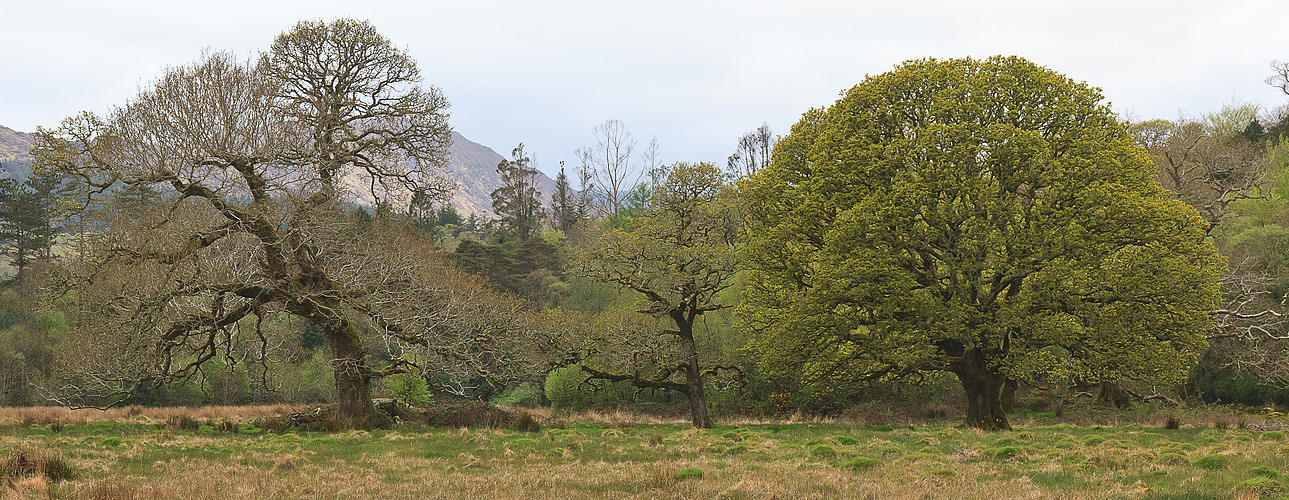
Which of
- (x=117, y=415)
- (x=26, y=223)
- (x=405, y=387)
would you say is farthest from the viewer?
(x=26, y=223)

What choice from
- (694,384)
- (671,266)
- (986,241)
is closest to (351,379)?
(671,266)

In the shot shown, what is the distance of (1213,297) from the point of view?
63.7 feet

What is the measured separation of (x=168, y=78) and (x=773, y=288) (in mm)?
17577

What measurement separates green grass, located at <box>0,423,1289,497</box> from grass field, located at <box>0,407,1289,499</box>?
0.10 feet

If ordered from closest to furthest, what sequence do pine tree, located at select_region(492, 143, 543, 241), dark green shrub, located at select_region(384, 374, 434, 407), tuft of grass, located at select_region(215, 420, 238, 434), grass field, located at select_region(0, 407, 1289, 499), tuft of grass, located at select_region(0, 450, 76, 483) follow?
grass field, located at select_region(0, 407, 1289, 499) < tuft of grass, located at select_region(0, 450, 76, 483) < tuft of grass, located at select_region(215, 420, 238, 434) < dark green shrub, located at select_region(384, 374, 434, 407) < pine tree, located at select_region(492, 143, 543, 241)

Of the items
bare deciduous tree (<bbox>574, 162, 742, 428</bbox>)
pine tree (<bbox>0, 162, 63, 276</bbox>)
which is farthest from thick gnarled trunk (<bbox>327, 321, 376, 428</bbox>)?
pine tree (<bbox>0, 162, 63, 276</bbox>)

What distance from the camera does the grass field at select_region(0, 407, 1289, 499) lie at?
8.76m

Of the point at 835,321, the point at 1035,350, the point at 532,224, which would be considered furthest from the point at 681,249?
the point at 532,224

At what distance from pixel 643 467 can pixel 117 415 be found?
22.3 m

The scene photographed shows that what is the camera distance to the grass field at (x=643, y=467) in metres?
8.76

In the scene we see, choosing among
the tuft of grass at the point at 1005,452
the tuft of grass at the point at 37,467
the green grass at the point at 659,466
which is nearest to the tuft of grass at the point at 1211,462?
the green grass at the point at 659,466

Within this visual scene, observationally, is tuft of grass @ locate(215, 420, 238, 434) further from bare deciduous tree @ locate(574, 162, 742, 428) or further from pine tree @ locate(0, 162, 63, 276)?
pine tree @ locate(0, 162, 63, 276)

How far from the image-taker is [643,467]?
11.3 meters

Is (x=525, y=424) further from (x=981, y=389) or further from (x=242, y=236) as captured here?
(x=981, y=389)
